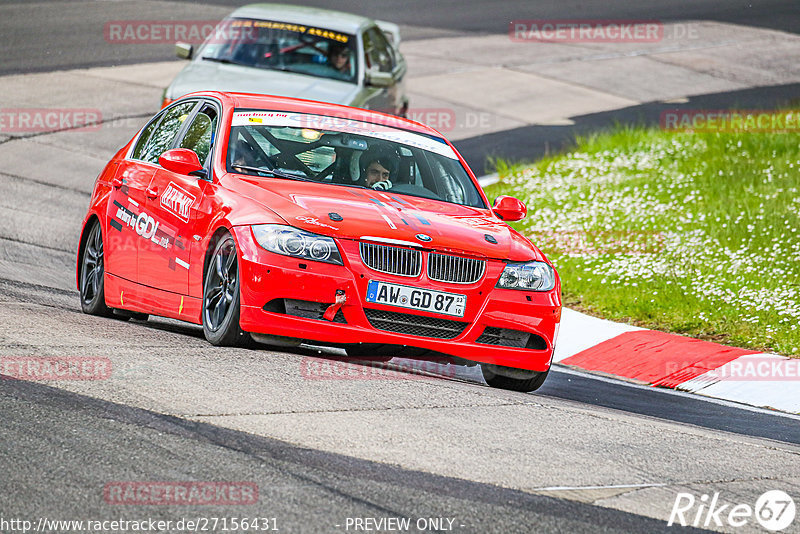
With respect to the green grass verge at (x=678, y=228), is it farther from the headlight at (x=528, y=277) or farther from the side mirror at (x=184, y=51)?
the side mirror at (x=184, y=51)

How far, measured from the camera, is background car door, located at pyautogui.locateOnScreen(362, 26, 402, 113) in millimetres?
14555

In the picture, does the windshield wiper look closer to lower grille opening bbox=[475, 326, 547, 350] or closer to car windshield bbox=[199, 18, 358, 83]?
lower grille opening bbox=[475, 326, 547, 350]

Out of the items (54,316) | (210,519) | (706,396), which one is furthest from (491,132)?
(210,519)

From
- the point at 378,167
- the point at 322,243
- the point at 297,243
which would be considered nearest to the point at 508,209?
the point at 378,167

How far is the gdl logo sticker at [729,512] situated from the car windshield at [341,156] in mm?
3382

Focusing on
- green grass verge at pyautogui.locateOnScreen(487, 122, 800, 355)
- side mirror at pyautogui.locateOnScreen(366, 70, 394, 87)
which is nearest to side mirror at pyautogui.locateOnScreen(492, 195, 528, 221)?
green grass verge at pyautogui.locateOnScreen(487, 122, 800, 355)

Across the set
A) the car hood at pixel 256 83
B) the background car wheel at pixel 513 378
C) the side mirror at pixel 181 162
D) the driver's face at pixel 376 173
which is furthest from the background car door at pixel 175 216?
the car hood at pixel 256 83

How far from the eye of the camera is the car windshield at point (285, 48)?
14.3 m

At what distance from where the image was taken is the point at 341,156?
8.30 m

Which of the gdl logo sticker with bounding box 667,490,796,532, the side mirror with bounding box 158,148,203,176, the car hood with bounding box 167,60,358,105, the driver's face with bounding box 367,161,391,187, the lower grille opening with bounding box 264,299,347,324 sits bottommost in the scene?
the gdl logo sticker with bounding box 667,490,796,532

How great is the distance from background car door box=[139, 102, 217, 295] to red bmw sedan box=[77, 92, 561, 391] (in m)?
0.01

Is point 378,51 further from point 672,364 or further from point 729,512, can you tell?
point 729,512

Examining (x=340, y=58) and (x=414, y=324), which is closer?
(x=414, y=324)

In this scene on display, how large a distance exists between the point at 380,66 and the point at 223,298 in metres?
8.84
